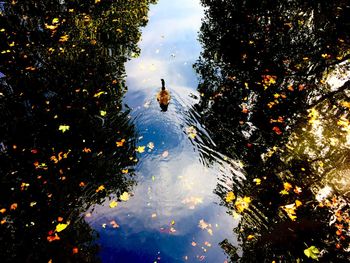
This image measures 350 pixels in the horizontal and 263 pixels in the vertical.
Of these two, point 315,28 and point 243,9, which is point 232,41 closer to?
point 243,9

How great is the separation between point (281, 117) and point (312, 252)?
13.9ft

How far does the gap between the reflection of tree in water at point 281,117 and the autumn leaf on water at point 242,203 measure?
2cm

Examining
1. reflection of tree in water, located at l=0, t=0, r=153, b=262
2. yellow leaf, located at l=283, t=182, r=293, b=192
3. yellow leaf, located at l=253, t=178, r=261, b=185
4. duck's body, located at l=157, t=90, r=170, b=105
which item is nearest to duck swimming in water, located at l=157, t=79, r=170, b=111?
duck's body, located at l=157, t=90, r=170, b=105

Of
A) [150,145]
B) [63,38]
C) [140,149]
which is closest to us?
[140,149]

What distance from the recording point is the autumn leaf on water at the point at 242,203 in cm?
679

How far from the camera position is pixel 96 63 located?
411 inches

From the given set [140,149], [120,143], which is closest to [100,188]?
[120,143]

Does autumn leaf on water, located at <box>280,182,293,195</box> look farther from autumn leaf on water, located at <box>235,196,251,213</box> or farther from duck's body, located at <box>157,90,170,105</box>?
duck's body, located at <box>157,90,170,105</box>

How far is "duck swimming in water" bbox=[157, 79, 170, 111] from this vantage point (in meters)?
9.47

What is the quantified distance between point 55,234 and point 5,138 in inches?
139

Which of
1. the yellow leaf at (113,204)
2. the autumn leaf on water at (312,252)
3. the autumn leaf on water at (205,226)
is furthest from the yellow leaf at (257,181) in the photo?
the yellow leaf at (113,204)

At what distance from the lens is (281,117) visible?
8.73m

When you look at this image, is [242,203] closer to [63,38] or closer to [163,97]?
[163,97]

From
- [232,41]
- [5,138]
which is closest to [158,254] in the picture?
[5,138]
